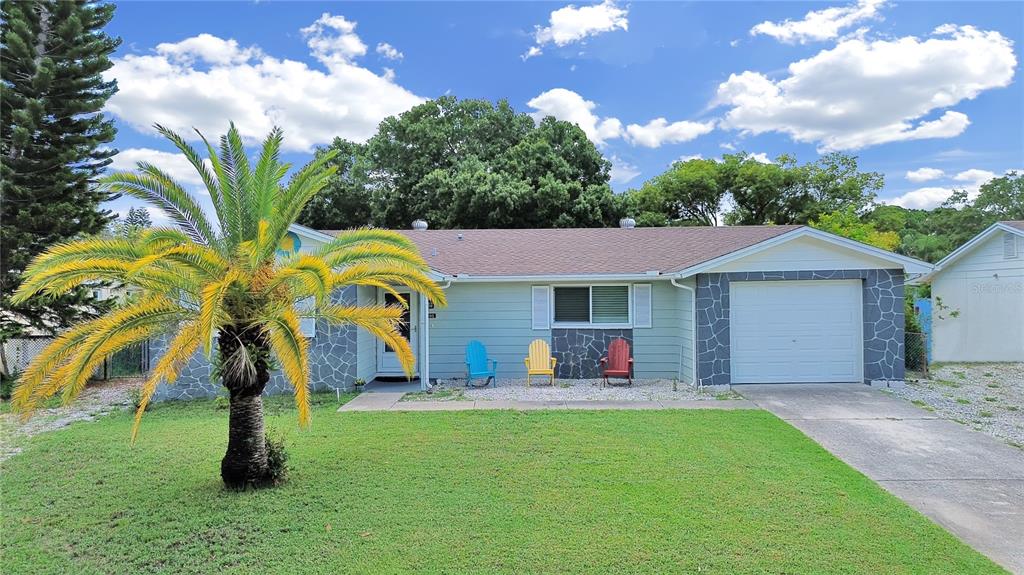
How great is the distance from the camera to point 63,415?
9.19 meters

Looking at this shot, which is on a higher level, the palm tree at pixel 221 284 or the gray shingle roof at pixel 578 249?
the gray shingle roof at pixel 578 249

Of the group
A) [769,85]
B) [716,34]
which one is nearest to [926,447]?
[716,34]

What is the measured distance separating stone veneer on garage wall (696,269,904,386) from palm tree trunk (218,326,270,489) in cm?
793

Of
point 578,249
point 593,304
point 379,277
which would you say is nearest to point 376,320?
point 379,277

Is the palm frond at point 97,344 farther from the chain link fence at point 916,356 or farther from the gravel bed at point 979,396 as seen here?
the chain link fence at point 916,356

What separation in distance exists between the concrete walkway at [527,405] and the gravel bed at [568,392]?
306 millimetres

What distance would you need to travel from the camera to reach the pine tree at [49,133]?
11281mm

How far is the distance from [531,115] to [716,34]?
1510 centimetres

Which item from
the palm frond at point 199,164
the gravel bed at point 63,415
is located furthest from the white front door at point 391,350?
the palm frond at point 199,164

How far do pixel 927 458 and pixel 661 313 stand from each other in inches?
236

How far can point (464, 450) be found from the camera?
6.53m

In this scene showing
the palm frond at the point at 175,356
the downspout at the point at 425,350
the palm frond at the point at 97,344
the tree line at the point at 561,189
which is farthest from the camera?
the tree line at the point at 561,189

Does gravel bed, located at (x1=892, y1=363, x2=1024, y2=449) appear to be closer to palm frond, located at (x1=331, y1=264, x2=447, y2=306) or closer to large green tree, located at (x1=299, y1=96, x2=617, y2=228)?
palm frond, located at (x1=331, y1=264, x2=447, y2=306)

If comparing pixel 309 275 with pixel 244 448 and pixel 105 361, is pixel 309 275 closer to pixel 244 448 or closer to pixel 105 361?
pixel 244 448
